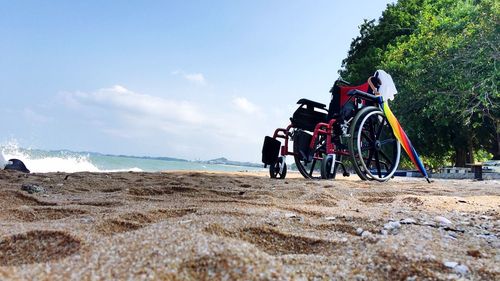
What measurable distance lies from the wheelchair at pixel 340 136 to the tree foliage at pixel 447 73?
710 centimetres

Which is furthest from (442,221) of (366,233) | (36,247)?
(36,247)

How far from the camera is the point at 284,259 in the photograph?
3.95ft

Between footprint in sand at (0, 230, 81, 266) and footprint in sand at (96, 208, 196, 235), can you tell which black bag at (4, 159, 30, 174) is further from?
footprint in sand at (0, 230, 81, 266)

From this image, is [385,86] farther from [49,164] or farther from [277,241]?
[49,164]

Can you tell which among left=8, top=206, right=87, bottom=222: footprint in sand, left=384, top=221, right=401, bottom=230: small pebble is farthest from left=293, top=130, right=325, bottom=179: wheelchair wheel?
left=8, top=206, right=87, bottom=222: footprint in sand

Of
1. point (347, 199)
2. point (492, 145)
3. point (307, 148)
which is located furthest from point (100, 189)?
point (492, 145)

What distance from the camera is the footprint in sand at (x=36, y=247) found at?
123cm

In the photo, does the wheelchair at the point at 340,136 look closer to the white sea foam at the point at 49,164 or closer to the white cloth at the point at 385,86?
the white cloth at the point at 385,86

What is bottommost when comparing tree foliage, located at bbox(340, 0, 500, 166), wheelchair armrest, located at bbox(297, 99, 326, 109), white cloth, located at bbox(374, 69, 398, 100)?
wheelchair armrest, located at bbox(297, 99, 326, 109)

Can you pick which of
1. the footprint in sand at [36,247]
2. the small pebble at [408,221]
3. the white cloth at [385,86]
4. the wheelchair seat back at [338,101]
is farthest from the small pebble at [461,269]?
the white cloth at [385,86]

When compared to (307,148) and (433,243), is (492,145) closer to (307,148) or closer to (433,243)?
(307,148)

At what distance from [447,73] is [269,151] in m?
9.10

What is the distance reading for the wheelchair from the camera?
512cm

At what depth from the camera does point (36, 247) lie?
134cm
